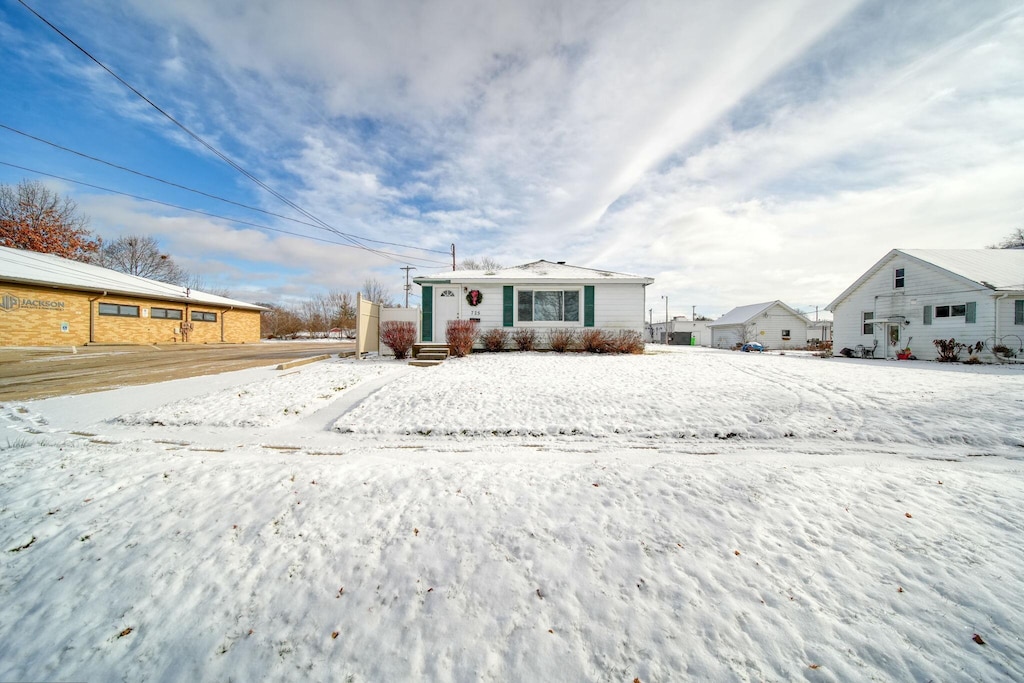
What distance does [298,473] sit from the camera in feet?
11.7

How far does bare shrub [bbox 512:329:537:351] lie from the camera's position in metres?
13.8

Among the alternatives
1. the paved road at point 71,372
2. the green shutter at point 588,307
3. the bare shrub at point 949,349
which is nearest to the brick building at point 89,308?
the paved road at point 71,372

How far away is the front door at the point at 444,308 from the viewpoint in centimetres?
1411

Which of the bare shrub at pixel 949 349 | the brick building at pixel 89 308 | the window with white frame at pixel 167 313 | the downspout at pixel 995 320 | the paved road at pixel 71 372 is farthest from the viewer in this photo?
the window with white frame at pixel 167 313

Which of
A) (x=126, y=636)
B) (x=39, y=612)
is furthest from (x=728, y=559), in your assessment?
(x=39, y=612)

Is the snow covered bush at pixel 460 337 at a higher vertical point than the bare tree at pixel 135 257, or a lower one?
lower

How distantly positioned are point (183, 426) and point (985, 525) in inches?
371

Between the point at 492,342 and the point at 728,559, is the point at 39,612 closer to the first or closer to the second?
the point at 728,559

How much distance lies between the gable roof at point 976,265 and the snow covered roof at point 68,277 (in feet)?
128

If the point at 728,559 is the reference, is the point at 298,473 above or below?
above

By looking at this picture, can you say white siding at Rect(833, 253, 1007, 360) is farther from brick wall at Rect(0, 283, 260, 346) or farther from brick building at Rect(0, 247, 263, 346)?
brick wall at Rect(0, 283, 260, 346)

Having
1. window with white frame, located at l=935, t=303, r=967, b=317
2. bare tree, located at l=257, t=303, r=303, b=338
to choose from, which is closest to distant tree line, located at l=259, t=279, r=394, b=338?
bare tree, located at l=257, t=303, r=303, b=338

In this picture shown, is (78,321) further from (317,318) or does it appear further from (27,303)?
(317,318)

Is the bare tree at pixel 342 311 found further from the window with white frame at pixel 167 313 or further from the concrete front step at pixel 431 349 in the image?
the concrete front step at pixel 431 349
